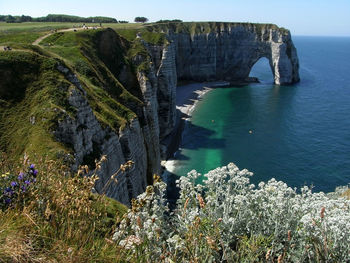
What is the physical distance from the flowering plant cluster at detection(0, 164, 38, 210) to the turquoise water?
4582cm

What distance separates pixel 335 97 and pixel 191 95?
176ft

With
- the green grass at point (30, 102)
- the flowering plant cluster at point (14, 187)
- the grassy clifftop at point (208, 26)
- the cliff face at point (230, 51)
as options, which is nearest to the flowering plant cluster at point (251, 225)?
the flowering plant cluster at point (14, 187)

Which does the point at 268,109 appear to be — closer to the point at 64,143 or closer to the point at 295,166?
the point at 295,166

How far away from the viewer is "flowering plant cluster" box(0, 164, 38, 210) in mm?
6367

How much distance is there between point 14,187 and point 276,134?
70.3 meters

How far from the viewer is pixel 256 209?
9688 mm

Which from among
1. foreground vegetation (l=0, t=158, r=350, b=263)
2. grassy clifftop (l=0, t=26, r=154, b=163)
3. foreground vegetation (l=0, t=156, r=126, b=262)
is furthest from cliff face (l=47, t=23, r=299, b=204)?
foreground vegetation (l=0, t=156, r=126, b=262)

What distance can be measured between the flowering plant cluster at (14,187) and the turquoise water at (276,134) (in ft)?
150

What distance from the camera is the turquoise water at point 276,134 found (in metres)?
53.3

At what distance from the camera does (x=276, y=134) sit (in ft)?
230

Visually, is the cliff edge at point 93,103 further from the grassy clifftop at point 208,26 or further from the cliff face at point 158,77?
the grassy clifftop at point 208,26

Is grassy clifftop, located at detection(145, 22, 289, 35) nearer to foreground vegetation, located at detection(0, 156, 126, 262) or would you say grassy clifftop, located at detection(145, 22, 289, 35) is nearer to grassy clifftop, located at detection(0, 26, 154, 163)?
grassy clifftop, located at detection(0, 26, 154, 163)

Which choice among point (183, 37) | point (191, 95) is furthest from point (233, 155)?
point (183, 37)

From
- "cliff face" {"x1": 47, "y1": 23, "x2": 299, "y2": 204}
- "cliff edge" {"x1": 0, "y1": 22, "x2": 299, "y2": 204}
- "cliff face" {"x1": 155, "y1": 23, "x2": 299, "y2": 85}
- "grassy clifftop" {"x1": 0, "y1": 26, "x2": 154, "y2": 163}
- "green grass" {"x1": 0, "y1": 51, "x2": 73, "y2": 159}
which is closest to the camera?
"green grass" {"x1": 0, "y1": 51, "x2": 73, "y2": 159}
